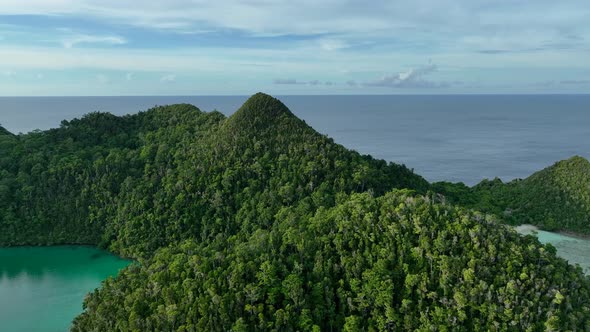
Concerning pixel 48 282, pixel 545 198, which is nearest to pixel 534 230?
pixel 545 198

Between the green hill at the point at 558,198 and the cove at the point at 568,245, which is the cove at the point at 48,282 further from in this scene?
the green hill at the point at 558,198

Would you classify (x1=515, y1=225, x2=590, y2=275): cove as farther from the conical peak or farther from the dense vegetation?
the conical peak

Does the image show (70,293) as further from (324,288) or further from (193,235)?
(324,288)

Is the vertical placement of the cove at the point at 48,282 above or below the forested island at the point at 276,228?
below

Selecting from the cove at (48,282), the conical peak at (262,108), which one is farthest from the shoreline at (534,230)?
the cove at (48,282)

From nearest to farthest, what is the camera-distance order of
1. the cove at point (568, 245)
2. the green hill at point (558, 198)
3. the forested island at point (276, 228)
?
the forested island at point (276, 228) → the cove at point (568, 245) → the green hill at point (558, 198)

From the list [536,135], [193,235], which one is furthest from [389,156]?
[193,235]

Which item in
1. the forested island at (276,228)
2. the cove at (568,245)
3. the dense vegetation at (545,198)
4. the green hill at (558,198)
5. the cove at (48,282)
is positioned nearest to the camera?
the forested island at (276,228)

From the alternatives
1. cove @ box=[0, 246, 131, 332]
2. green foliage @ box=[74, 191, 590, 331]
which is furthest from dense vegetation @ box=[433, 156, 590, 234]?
cove @ box=[0, 246, 131, 332]
